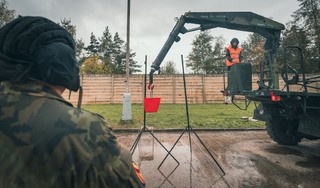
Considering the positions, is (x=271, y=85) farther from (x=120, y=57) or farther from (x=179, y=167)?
(x=120, y=57)

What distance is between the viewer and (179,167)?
443 cm

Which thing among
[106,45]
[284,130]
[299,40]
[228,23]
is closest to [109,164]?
[284,130]

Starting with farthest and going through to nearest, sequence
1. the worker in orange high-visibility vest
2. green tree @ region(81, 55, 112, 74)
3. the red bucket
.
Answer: green tree @ region(81, 55, 112, 74) < the worker in orange high-visibility vest < the red bucket

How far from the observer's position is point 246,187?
3.46 metres

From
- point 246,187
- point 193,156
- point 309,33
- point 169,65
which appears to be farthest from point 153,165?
point 169,65

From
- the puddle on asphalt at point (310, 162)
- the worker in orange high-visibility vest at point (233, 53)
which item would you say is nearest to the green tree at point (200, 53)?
the worker in orange high-visibility vest at point (233, 53)

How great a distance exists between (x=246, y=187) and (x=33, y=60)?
3.40 meters

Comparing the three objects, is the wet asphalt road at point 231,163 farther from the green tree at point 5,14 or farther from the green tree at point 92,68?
the green tree at point 92,68

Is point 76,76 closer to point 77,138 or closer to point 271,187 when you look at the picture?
point 77,138

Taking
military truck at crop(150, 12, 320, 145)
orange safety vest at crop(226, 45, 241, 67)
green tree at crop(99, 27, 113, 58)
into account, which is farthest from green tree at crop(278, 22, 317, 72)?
green tree at crop(99, 27, 113, 58)

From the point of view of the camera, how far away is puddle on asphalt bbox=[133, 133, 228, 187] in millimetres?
3689

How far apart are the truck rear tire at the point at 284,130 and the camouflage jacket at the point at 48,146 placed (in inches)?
237

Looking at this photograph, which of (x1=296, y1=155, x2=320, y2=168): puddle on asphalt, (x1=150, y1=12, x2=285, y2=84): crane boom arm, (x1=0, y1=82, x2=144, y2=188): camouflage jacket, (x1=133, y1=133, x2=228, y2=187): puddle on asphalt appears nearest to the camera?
(x1=0, y1=82, x2=144, y2=188): camouflage jacket

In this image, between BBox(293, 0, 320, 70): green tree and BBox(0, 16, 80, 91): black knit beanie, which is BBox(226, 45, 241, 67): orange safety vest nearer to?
BBox(0, 16, 80, 91): black knit beanie
